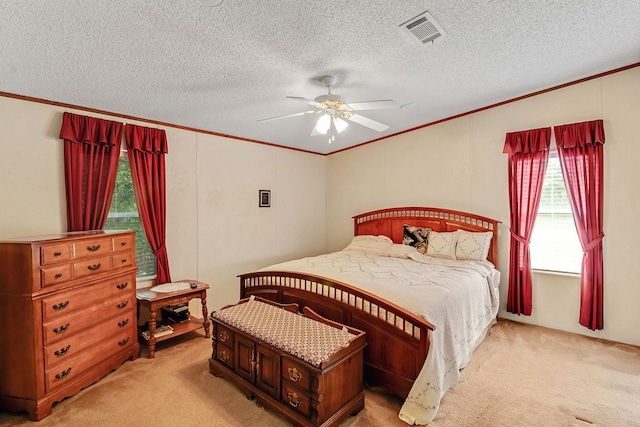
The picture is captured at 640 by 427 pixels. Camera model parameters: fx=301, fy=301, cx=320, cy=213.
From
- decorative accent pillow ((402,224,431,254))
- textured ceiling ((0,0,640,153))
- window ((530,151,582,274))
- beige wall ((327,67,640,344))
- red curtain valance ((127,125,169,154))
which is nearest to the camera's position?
textured ceiling ((0,0,640,153))

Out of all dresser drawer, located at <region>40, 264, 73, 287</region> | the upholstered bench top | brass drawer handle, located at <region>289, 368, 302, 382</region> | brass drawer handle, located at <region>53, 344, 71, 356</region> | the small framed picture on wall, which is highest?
the small framed picture on wall

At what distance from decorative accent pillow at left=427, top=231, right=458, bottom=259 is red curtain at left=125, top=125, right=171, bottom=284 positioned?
11.2 feet

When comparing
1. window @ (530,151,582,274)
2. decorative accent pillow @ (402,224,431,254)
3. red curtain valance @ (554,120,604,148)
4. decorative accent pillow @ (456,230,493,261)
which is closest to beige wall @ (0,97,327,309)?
decorative accent pillow @ (402,224,431,254)

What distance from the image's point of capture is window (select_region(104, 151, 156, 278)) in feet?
11.3

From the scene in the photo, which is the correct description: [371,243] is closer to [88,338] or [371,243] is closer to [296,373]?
[296,373]

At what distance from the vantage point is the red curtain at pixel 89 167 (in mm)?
2982

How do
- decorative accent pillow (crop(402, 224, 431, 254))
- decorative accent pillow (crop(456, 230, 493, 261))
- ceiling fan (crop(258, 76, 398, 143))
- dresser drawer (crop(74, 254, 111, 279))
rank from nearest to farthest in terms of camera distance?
dresser drawer (crop(74, 254, 111, 279)), ceiling fan (crop(258, 76, 398, 143)), decorative accent pillow (crop(456, 230, 493, 261)), decorative accent pillow (crop(402, 224, 431, 254))

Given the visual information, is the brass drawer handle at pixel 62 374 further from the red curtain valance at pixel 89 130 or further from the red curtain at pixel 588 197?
the red curtain at pixel 588 197

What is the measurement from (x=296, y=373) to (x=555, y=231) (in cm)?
352

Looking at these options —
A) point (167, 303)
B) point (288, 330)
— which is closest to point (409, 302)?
point (288, 330)

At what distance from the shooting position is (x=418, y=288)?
102 inches

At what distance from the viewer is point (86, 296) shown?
2508 mm

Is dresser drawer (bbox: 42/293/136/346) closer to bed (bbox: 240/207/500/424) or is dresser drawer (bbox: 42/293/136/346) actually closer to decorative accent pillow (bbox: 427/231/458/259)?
bed (bbox: 240/207/500/424)

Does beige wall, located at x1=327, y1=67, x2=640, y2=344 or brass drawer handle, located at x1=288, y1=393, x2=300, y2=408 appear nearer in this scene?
brass drawer handle, located at x1=288, y1=393, x2=300, y2=408
